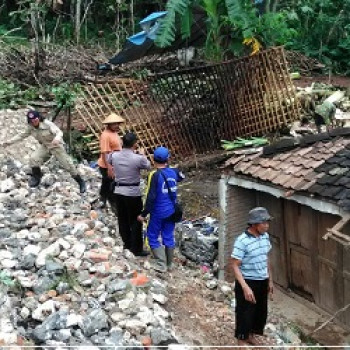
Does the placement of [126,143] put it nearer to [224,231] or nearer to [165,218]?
[165,218]

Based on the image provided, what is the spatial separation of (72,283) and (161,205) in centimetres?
121

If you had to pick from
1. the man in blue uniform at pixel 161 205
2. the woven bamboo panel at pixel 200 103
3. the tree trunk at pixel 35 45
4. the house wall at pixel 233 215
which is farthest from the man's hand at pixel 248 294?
the tree trunk at pixel 35 45

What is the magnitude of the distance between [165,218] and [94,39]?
47.7 ft

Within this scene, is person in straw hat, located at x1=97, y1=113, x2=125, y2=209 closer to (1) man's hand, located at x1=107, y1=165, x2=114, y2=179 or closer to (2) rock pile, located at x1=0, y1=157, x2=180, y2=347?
(1) man's hand, located at x1=107, y1=165, x2=114, y2=179

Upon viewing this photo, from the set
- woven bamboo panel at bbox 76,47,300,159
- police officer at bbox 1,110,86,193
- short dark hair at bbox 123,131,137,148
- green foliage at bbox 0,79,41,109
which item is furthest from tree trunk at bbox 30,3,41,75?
short dark hair at bbox 123,131,137,148

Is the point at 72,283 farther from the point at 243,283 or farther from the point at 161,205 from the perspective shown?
the point at 243,283

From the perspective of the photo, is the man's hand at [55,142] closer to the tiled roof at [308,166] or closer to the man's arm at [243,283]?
the tiled roof at [308,166]

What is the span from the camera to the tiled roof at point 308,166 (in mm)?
6379

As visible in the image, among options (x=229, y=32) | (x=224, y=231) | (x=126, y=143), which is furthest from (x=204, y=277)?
(x=229, y=32)

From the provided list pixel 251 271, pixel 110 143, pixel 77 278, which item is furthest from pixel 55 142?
pixel 251 271

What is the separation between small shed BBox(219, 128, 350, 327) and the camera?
6.53 metres

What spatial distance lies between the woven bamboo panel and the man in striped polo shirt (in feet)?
20.7

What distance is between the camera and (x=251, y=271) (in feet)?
16.5

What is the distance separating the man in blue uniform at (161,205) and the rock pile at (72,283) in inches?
9.3
